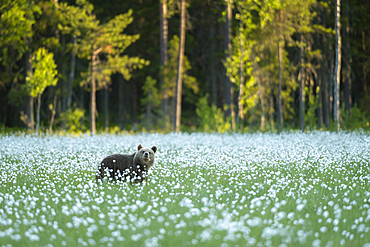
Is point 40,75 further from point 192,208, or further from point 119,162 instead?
point 192,208

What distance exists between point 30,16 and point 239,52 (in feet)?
39.8

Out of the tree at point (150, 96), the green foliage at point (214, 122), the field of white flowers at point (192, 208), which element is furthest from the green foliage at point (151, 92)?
the field of white flowers at point (192, 208)

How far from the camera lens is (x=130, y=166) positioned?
7.83 meters

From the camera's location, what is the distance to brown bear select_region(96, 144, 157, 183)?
24.6 ft

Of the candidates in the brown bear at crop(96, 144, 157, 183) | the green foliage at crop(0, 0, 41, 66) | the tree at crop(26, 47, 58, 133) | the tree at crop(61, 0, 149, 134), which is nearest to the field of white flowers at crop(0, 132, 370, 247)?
the brown bear at crop(96, 144, 157, 183)

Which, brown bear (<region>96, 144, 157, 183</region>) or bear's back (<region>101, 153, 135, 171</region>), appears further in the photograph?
bear's back (<region>101, 153, 135, 171</region>)

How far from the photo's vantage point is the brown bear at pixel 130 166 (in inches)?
296

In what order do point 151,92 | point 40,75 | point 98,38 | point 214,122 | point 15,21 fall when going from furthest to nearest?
point 151,92 → point 98,38 → point 214,122 → point 40,75 → point 15,21

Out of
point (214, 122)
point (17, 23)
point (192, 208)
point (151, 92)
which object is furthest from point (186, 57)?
point (192, 208)

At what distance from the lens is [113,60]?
84.5 ft

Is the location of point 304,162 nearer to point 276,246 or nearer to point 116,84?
point 276,246

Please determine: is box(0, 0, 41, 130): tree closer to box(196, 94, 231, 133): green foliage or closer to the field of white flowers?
box(196, 94, 231, 133): green foliage

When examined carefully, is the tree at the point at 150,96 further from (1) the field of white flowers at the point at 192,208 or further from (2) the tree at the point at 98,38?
(1) the field of white flowers at the point at 192,208

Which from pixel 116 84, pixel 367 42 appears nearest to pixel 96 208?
pixel 367 42
